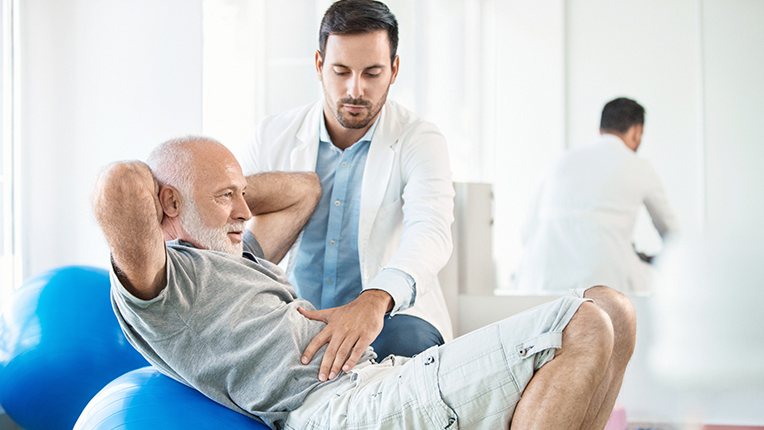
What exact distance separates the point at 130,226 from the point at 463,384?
1.92 feet

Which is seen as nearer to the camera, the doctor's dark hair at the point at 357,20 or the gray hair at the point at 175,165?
the gray hair at the point at 175,165

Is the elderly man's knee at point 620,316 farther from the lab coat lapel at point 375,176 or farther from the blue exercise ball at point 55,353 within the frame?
the blue exercise ball at point 55,353

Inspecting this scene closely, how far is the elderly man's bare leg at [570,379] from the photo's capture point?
0.81 metres

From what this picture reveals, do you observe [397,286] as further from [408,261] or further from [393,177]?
[393,177]

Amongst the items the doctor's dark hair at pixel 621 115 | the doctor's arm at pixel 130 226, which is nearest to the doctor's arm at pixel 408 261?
the doctor's arm at pixel 130 226

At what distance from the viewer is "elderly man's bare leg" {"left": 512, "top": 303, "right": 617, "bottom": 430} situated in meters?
0.81

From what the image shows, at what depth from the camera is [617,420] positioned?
200 centimetres

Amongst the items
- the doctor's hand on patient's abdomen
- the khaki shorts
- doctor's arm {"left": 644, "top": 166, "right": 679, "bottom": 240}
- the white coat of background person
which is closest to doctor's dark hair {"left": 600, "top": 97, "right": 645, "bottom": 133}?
the white coat of background person

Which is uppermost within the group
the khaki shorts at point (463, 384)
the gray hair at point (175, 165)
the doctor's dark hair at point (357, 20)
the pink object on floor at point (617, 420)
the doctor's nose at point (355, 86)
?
the doctor's dark hair at point (357, 20)

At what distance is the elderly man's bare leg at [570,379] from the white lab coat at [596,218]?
220 centimetres

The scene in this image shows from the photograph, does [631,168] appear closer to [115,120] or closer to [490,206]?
[490,206]

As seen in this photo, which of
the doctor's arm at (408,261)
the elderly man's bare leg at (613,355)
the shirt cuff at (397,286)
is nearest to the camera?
the elderly man's bare leg at (613,355)

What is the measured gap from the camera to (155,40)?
9.87ft

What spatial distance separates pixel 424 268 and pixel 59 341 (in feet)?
3.65
